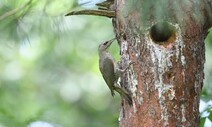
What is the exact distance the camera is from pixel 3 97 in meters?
5.43

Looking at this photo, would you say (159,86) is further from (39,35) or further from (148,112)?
(39,35)

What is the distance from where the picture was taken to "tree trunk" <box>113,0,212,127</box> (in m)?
2.87

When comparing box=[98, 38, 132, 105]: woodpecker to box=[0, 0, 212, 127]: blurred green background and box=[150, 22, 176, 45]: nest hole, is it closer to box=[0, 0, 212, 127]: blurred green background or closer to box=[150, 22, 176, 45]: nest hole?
box=[150, 22, 176, 45]: nest hole

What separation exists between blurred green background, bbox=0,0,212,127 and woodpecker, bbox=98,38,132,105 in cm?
83

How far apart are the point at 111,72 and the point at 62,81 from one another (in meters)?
2.98

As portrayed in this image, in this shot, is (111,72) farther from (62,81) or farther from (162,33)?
(62,81)

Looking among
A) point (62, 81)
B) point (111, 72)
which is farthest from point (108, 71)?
point (62, 81)

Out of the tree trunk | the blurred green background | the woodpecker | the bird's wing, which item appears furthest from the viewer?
the blurred green background

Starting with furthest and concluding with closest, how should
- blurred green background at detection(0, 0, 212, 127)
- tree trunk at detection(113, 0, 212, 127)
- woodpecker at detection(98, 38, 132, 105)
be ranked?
blurred green background at detection(0, 0, 212, 127) < woodpecker at detection(98, 38, 132, 105) < tree trunk at detection(113, 0, 212, 127)

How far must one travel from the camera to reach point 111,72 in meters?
3.29

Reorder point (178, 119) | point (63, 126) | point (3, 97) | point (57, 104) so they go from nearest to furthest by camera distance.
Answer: point (178, 119) → point (63, 126) → point (3, 97) → point (57, 104)

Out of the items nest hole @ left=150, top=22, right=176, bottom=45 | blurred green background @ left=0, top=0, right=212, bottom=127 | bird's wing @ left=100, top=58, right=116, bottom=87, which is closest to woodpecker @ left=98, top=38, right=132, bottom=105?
bird's wing @ left=100, top=58, right=116, bottom=87

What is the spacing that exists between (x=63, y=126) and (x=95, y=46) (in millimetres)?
1197


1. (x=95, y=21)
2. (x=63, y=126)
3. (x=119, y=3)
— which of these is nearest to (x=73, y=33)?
(x=95, y=21)
